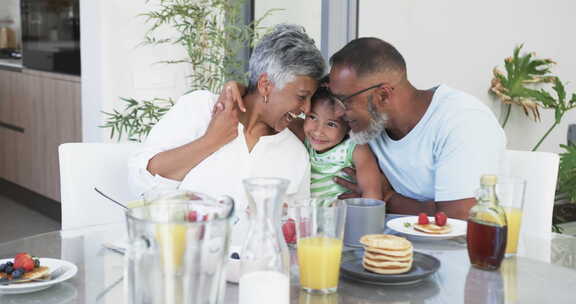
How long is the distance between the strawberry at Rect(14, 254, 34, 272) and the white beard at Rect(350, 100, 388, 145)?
1198mm

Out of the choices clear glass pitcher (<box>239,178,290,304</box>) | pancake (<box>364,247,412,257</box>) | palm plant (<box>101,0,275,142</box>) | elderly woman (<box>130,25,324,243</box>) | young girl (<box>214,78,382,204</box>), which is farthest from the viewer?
palm plant (<box>101,0,275,142</box>)

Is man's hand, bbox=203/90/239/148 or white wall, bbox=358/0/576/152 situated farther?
white wall, bbox=358/0/576/152

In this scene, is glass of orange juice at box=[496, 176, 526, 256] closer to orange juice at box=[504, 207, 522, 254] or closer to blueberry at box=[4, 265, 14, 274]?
orange juice at box=[504, 207, 522, 254]

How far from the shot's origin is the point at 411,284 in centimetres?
138

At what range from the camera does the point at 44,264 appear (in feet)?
4.73

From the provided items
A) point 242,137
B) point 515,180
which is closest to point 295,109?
point 242,137

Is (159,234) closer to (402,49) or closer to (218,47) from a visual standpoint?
(218,47)

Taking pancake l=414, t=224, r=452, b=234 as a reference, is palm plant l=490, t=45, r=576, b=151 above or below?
above

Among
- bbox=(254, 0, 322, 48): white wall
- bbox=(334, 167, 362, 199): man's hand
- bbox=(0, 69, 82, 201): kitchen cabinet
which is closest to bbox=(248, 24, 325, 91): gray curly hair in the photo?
bbox=(334, 167, 362, 199): man's hand

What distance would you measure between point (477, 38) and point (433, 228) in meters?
3.37

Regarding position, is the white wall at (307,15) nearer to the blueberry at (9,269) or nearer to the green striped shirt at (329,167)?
the green striped shirt at (329,167)

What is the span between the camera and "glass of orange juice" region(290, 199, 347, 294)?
125 centimetres

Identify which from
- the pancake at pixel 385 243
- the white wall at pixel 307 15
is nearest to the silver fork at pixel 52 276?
the pancake at pixel 385 243

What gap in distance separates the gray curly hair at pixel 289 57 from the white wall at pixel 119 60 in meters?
1.76
